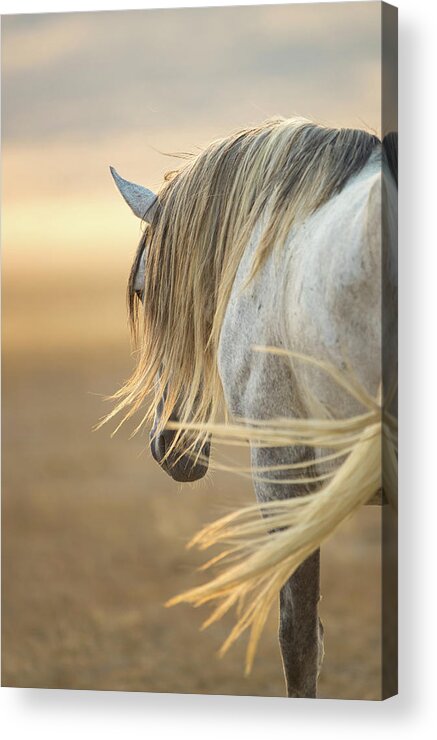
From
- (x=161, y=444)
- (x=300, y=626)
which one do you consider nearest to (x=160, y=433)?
(x=161, y=444)

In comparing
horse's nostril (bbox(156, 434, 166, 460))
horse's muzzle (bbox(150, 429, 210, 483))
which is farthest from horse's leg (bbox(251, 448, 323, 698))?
horse's nostril (bbox(156, 434, 166, 460))

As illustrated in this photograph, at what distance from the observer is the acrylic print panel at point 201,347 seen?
352 cm

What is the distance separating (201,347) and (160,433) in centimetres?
24

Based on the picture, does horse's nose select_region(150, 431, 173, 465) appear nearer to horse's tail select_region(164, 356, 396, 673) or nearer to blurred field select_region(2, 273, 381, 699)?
blurred field select_region(2, 273, 381, 699)

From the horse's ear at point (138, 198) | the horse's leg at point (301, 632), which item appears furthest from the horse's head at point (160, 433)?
the horse's leg at point (301, 632)

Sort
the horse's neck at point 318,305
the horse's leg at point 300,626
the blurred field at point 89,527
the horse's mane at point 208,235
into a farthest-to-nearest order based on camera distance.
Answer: the blurred field at point 89,527 → the horse's leg at point 300,626 → the horse's mane at point 208,235 → the horse's neck at point 318,305

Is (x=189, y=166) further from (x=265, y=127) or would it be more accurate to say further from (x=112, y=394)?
(x=112, y=394)

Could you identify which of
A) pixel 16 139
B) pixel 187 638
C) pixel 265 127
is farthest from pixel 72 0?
pixel 187 638

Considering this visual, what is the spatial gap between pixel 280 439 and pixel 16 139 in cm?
105

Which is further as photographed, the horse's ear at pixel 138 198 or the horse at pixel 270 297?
the horse's ear at pixel 138 198

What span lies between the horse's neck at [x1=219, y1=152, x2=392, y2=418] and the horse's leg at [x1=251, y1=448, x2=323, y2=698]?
0.19 m

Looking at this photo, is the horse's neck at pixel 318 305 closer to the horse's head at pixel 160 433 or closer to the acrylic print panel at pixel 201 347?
the acrylic print panel at pixel 201 347

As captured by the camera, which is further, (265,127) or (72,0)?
(72,0)

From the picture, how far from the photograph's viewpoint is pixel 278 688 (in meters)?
3.74
